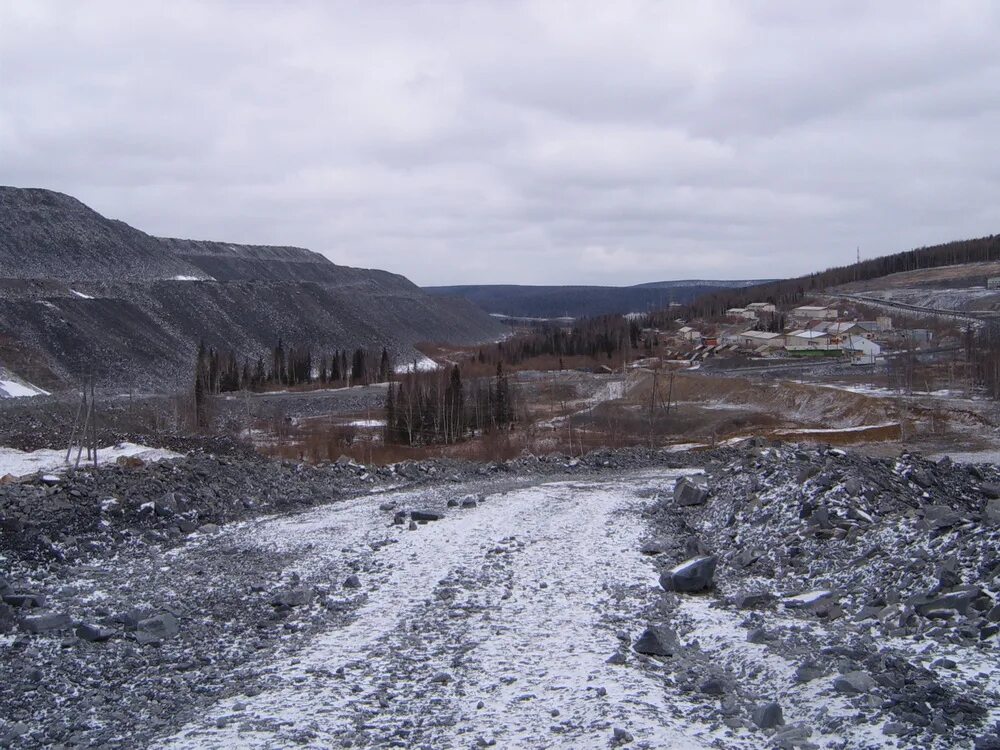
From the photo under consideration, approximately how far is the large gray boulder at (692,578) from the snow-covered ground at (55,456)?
19599mm

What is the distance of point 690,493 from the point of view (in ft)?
56.8

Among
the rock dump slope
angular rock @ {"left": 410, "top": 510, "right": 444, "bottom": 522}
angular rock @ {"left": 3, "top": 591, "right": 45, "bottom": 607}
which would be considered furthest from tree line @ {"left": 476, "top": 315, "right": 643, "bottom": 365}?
angular rock @ {"left": 3, "top": 591, "right": 45, "bottom": 607}

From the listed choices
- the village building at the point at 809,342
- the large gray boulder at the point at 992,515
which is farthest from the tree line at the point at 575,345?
the large gray boulder at the point at 992,515

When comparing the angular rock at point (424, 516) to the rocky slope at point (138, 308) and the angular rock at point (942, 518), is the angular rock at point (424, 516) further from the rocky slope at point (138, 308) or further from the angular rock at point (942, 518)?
the rocky slope at point (138, 308)

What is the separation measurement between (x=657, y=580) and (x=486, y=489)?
875 cm

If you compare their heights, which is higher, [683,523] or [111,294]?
[111,294]

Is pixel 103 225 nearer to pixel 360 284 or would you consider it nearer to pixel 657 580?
pixel 360 284

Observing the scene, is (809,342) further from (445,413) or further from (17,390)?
(17,390)

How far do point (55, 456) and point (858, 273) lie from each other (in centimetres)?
15730

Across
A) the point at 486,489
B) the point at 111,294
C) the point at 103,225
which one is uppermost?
the point at 103,225

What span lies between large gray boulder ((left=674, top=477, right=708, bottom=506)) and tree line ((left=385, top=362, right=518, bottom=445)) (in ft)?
83.4

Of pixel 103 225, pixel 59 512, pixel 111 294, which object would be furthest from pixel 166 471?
pixel 103 225

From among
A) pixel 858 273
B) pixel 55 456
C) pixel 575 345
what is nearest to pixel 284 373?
pixel 575 345

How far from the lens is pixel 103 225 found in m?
116
